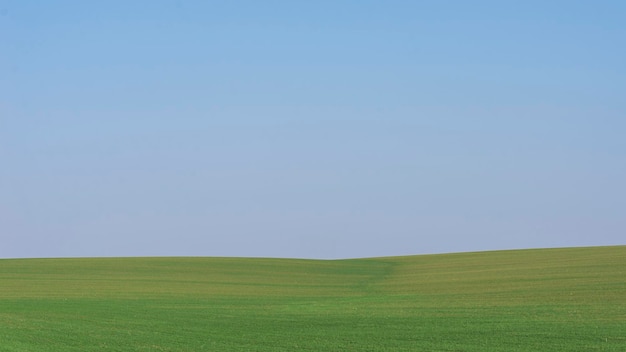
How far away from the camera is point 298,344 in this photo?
25281 millimetres

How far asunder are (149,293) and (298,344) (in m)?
19.7

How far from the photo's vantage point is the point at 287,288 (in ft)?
159

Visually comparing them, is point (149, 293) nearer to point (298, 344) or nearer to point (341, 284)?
point (341, 284)

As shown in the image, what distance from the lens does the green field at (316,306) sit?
25.3 meters

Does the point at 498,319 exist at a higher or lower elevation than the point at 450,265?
lower

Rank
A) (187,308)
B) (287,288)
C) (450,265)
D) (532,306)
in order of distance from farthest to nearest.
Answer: (450,265) → (287,288) → (187,308) → (532,306)

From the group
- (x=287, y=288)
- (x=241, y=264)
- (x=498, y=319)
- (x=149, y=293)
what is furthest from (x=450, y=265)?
(x=498, y=319)

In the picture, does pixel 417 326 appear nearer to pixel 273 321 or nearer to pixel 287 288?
pixel 273 321

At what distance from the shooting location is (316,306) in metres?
37.2

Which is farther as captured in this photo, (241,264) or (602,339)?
(241,264)

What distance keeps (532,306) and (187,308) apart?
1246 cm

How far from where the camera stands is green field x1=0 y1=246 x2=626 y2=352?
25328mm

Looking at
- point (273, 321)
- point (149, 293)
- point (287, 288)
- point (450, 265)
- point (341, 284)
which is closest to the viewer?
point (273, 321)

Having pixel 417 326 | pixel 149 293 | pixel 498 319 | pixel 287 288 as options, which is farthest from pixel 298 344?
pixel 287 288
